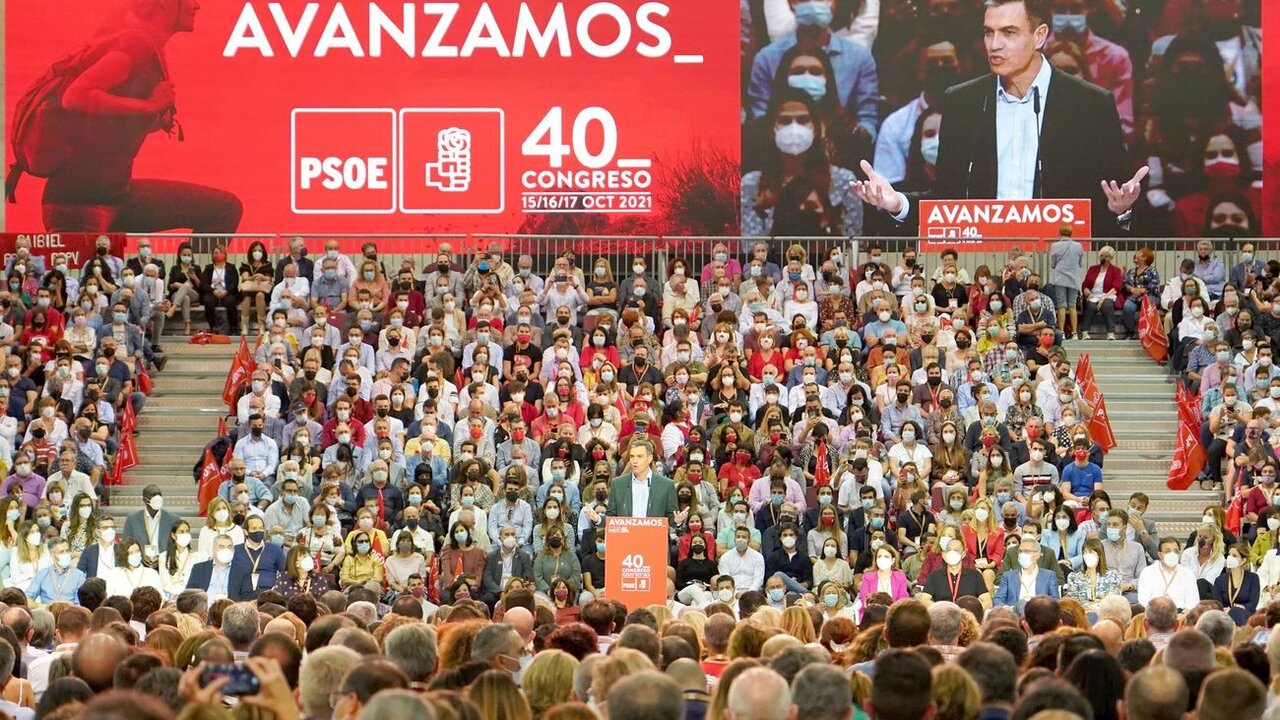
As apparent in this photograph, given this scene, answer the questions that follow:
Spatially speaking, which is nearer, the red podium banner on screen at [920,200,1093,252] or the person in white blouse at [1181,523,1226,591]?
the person in white blouse at [1181,523,1226,591]

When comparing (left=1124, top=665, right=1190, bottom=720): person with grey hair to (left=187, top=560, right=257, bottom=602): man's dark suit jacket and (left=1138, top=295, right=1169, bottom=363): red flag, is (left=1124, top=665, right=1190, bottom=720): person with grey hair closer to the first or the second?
(left=187, top=560, right=257, bottom=602): man's dark suit jacket

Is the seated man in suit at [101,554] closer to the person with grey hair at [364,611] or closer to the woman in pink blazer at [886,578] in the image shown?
the woman in pink blazer at [886,578]

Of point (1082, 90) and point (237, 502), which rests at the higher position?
point (1082, 90)

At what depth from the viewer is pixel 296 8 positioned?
30.3 metres

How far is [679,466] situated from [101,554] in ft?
20.7

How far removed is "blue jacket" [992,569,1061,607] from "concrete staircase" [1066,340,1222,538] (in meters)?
4.30

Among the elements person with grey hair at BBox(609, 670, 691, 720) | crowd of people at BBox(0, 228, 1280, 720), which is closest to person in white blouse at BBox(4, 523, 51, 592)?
crowd of people at BBox(0, 228, 1280, 720)

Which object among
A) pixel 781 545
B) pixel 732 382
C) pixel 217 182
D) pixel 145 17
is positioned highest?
pixel 145 17

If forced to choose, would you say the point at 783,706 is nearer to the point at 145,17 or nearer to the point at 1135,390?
the point at 1135,390

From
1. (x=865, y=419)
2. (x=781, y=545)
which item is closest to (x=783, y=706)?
(x=781, y=545)

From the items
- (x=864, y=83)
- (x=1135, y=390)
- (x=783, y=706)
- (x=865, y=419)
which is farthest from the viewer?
(x=864, y=83)

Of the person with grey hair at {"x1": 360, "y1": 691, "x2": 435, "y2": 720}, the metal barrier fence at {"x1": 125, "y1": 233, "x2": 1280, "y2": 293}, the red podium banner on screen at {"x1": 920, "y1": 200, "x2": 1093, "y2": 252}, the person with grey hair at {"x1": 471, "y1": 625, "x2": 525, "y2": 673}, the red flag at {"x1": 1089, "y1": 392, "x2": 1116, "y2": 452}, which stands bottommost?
the person with grey hair at {"x1": 471, "y1": 625, "x2": 525, "y2": 673}

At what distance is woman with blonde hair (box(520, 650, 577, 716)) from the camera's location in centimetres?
825

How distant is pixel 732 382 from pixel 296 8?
10.6m
